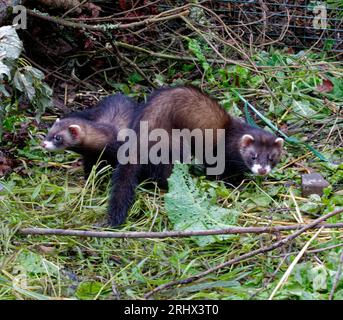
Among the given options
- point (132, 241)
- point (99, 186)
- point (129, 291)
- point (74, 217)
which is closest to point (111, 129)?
point (99, 186)

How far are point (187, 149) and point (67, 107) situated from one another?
1593 millimetres

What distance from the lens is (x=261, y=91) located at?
6.46 m

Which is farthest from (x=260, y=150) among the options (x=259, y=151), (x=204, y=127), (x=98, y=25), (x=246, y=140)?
(x=98, y=25)

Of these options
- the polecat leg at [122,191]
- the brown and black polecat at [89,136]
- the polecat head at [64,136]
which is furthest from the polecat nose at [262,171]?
the polecat head at [64,136]

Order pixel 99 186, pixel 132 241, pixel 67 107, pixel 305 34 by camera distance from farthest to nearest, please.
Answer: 1. pixel 305 34
2. pixel 67 107
3. pixel 99 186
4. pixel 132 241

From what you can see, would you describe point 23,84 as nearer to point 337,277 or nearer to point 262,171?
point 262,171

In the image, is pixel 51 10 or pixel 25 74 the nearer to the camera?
pixel 25 74

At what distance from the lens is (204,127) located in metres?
5.50

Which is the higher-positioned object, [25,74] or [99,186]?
[25,74]

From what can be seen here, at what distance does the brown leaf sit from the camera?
6.58 m

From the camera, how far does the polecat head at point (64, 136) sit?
539 centimetres

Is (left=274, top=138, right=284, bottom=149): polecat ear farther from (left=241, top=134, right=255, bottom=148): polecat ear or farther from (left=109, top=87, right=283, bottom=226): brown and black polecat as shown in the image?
(left=241, top=134, right=255, bottom=148): polecat ear
